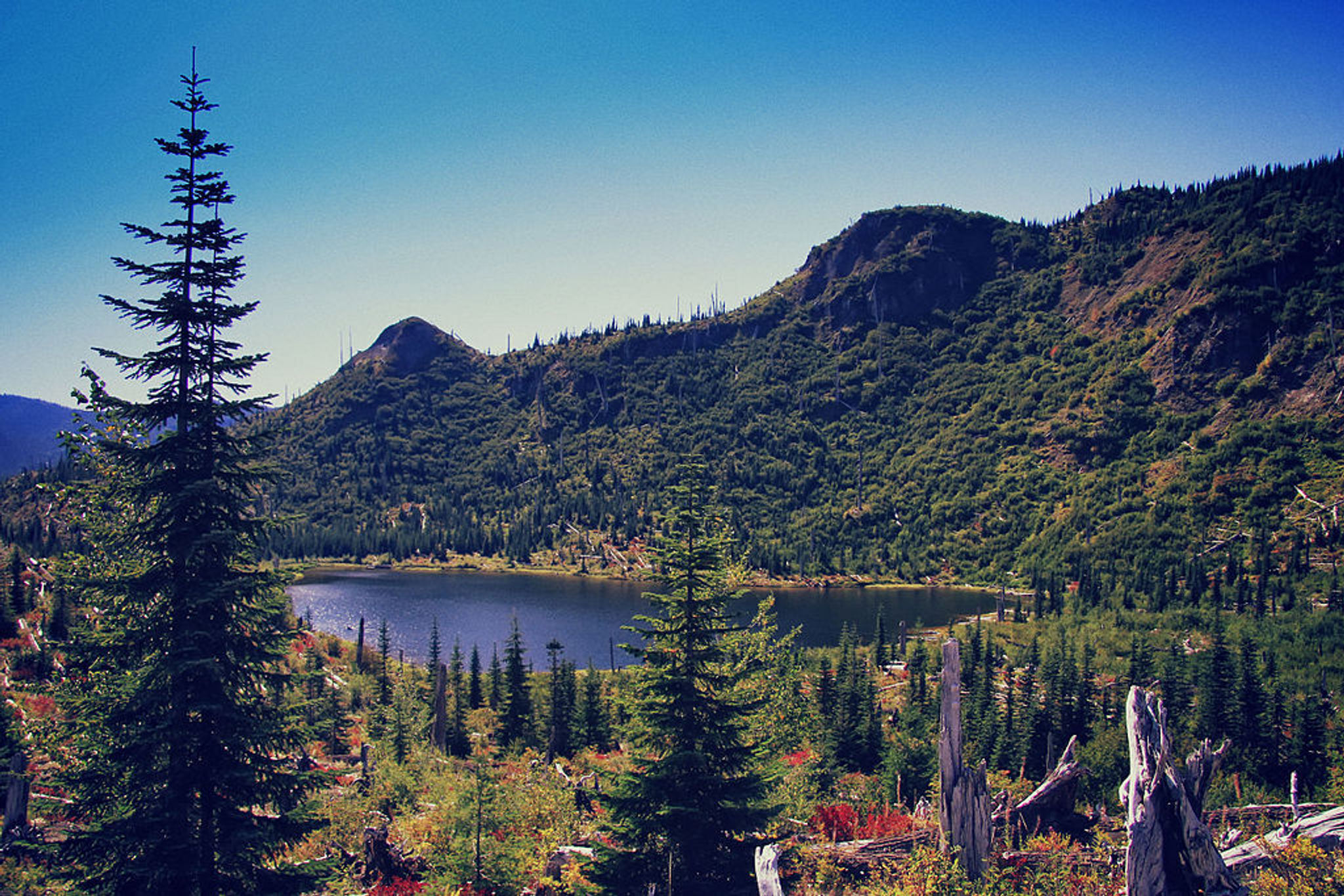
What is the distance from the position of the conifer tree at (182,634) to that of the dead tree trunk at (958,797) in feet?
39.0

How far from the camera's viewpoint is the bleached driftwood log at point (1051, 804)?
18.6 m

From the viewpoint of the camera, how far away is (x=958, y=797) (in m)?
12.4

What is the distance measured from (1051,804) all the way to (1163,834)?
Result: 11.6 m

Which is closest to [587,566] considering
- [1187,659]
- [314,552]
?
[314,552]

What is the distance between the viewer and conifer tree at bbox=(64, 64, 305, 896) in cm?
1248

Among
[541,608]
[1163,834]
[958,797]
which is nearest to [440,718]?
[958,797]

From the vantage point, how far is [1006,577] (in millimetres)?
137750

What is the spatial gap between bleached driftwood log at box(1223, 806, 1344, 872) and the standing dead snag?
2124 millimetres

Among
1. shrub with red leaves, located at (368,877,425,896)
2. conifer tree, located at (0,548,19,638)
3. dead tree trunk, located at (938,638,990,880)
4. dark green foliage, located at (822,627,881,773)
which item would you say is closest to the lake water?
conifer tree, located at (0,548,19,638)

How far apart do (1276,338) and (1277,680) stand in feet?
402

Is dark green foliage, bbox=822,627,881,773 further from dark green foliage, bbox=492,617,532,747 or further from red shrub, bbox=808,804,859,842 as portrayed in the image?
dark green foliage, bbox=492,617,532,747

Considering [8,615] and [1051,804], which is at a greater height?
[8,615]

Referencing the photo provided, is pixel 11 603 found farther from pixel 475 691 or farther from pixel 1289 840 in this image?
pixel 1289 840

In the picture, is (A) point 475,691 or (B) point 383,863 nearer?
(B) point 383,863
